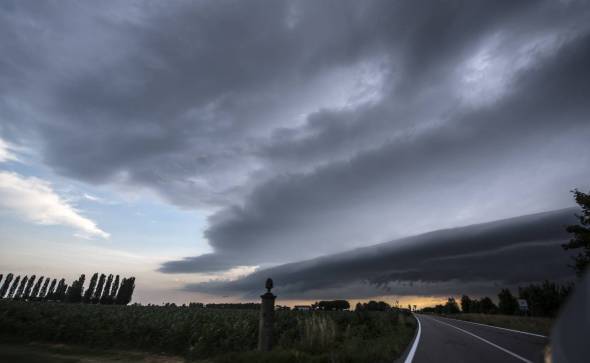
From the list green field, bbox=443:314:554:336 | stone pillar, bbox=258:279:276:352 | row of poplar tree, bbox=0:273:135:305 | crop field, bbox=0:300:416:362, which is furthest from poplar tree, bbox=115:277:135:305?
stone pillar, bbox=258:279:276:352

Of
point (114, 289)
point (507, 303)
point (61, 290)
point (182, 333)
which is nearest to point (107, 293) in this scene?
point (114, 289)

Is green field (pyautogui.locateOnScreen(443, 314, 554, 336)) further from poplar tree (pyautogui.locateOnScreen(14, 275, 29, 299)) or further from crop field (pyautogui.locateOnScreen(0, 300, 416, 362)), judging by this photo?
poplar tree (pyautogui.locateOnScreen(14, 275, 29, 299))

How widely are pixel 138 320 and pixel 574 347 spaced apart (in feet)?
72.2

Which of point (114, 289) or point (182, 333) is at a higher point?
point (114, 289)

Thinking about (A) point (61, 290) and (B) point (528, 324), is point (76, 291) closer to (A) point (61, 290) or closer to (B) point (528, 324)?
(A) point (61, 290)

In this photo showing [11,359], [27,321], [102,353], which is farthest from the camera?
[27,321]

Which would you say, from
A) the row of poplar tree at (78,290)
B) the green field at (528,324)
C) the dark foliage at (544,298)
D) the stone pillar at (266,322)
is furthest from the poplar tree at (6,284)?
the dark foliage at (544,298)

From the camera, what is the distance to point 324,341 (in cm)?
1059

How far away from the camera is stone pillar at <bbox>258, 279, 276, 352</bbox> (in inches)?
365

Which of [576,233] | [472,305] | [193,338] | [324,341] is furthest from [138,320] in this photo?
[472,305]

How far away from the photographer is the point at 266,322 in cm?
948

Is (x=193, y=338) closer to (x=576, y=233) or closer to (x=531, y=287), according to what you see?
(x=576, y=233)

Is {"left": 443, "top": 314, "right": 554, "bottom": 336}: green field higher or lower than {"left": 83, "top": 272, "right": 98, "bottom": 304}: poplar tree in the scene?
lower

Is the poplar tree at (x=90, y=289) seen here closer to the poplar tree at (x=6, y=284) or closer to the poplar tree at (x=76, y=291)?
the poplar tree at (x=76, y=291)
